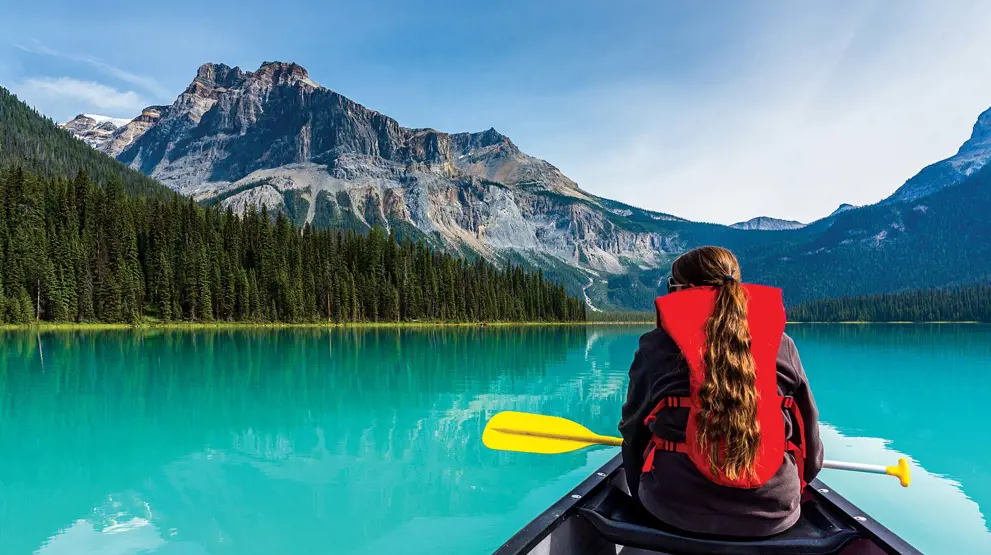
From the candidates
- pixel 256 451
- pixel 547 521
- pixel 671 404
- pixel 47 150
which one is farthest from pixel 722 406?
pixel 47 150

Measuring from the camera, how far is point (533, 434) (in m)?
7.26

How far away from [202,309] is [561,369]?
63.1m

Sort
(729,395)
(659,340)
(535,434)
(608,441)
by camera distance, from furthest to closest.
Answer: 1. (535,434)
2. (608,441)
3. (659,340)
4. (729,395)

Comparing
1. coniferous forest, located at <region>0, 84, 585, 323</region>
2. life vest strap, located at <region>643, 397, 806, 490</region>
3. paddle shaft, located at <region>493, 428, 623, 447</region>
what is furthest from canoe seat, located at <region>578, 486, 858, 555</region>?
coniferous forest, located at <region>0, 84, 585, 323</region>

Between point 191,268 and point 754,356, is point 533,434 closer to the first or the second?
point 754,356

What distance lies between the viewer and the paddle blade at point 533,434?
699cm

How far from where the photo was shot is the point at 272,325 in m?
81.0

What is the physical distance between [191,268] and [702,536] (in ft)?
279

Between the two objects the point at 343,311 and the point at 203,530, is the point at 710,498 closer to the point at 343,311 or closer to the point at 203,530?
the point at 203,530

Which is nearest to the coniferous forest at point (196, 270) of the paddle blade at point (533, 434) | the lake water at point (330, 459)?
the lake water at point (330, 459)

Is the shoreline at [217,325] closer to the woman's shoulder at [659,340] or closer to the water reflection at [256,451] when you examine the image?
the water reflection at [256,451]

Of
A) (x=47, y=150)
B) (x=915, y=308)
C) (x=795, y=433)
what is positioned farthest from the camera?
(x=915, y=308)

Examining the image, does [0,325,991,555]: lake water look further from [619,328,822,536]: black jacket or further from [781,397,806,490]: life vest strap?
[781,397,806,490]: life vest strap

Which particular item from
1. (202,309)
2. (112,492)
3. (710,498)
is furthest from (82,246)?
(710,498)
